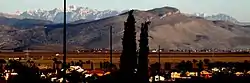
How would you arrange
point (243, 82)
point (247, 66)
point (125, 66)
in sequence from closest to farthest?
1. point (125, 66)
2. point (243, 82)
3. point (247, 66)

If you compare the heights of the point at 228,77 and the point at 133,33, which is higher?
the point at 133,33

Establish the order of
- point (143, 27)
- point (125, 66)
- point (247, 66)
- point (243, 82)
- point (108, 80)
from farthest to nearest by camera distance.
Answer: point (247, 66) → point (143, 27) → point (243, 82) → point (125, 66) → point (108, 80)

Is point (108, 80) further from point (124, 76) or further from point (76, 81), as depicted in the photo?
point (76, 81)

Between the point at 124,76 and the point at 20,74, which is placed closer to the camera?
the point at 20,74

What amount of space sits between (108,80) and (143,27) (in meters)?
13.6

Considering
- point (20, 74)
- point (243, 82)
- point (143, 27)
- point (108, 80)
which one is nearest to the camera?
point (20, 74)

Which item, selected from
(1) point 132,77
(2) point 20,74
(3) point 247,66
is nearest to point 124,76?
(1) point 132,77

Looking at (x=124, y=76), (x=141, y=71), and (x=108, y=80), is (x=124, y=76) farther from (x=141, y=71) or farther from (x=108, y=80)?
(x=141, y=71)

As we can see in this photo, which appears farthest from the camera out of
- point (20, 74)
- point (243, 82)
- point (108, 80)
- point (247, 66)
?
point (247, 66)

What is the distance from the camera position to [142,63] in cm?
4766

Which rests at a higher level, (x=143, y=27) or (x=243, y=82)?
(x=143, y=27)

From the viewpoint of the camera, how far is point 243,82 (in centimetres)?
4512

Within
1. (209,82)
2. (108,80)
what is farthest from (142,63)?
(108,80)

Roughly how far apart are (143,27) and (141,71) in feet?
15.1
